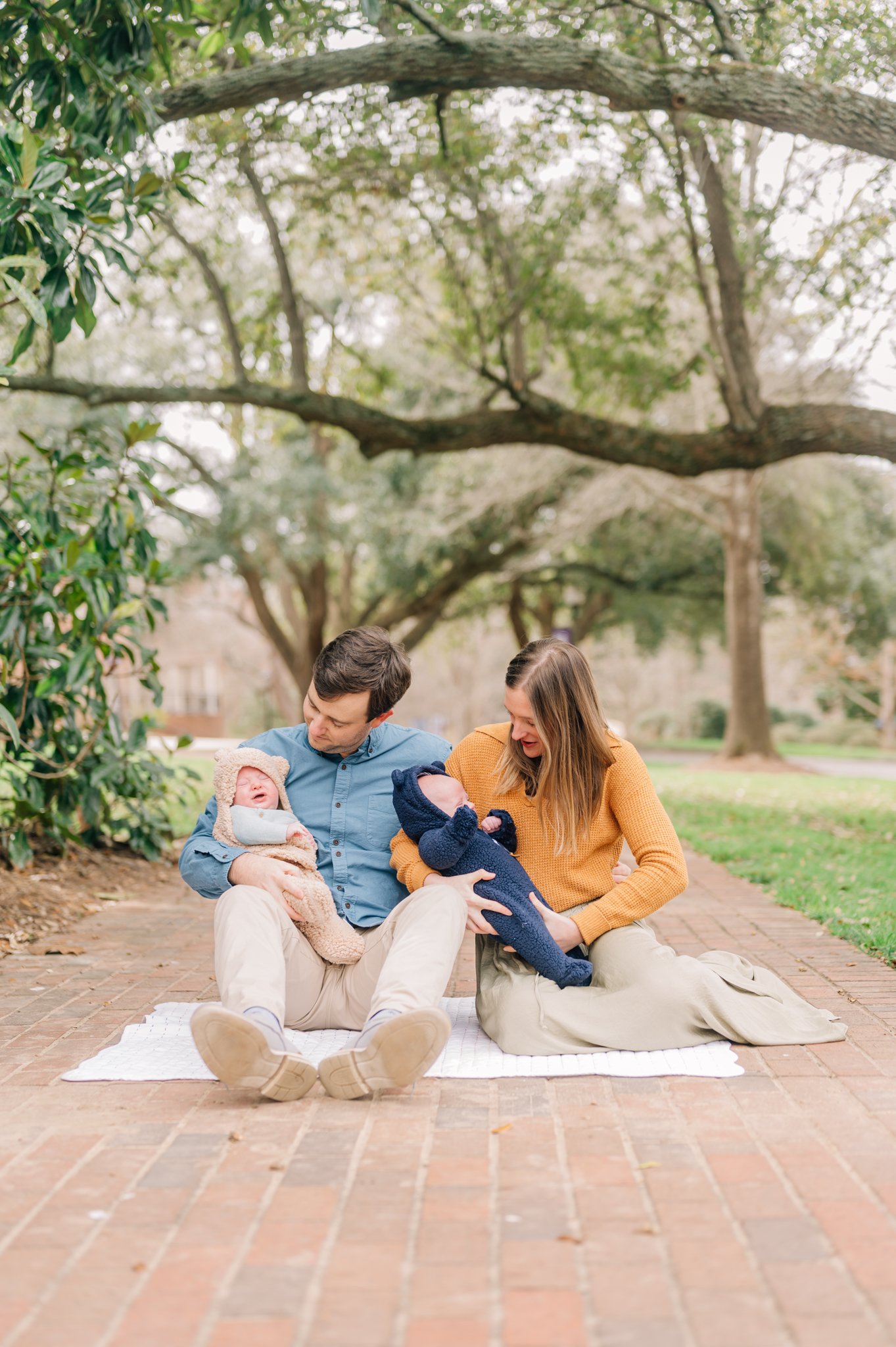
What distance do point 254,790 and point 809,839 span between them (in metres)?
6.55

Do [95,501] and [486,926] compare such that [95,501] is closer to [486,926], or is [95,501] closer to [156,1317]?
[486,926]

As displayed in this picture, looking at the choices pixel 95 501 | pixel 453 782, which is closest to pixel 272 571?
pixel 95 501

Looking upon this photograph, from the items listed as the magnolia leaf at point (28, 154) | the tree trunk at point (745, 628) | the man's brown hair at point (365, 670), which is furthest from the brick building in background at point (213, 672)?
the man's brown hair at point (365, 670)

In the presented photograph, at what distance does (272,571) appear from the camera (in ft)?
66.8

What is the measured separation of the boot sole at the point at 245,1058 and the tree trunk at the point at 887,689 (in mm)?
30402

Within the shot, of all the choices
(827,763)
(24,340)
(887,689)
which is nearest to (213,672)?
(887,689)

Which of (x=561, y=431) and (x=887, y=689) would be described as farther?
(x=887, y=689)

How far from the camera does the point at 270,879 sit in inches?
138

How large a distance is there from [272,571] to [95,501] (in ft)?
44.3

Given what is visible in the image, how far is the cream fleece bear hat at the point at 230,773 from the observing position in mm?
3645

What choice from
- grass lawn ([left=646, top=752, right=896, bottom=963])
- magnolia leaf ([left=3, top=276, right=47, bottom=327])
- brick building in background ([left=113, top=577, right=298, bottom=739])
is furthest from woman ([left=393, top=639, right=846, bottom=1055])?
brick building in background ([left=113, top=577, right=298, bottom=739])

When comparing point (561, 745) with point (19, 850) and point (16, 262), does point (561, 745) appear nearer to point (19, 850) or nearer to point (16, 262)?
point (16, 262)

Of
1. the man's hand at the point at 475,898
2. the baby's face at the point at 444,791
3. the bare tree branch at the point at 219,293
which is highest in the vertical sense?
the bare tree branch at the point at 219,293

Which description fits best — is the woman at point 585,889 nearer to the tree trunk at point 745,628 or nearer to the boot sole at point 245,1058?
the boot sole at point 245,1058
